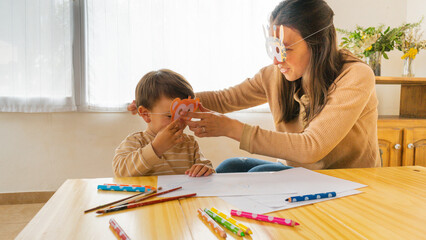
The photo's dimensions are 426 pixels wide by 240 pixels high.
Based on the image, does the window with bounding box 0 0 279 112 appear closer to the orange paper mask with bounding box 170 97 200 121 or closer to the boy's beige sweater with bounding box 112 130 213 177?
the boy's beige sweater with bounding box 112 130 213 177

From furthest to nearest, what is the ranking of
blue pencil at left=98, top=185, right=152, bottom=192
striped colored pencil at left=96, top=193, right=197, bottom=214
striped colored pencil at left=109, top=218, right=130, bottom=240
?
1. blue pencil at left=98, top=185, right=152, bottom=192
2. striped colored pencil at left=96, top=193, right=197, bottom=214
3. striped colored pencil at left=109, top=218, right=130, bottom=240

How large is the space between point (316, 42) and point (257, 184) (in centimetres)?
68

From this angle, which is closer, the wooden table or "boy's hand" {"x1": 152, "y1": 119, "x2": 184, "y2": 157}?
the wooden table

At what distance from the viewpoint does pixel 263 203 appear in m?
0.68

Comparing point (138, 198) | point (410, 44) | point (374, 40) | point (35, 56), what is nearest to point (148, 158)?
point (138, 198)

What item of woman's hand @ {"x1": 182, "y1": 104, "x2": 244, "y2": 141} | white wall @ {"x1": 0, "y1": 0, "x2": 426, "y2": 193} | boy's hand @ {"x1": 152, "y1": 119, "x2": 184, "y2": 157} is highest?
woman's hand @ {"x1": 182, "y1": 104, "x2": 244, "y2": 141}

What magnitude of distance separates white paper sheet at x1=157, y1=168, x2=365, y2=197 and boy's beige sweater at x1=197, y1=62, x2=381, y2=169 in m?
0.09

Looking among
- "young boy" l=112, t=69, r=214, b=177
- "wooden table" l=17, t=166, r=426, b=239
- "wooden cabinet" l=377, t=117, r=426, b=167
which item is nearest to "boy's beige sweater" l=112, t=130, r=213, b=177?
"young boy" l=112, t=69, r=214, b=177

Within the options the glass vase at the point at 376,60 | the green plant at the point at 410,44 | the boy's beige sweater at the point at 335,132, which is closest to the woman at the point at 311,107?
the boy's beige sweater at the point at 335,132

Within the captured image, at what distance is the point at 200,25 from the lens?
8.27ft

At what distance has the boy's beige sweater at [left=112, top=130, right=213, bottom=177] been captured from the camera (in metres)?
1.02

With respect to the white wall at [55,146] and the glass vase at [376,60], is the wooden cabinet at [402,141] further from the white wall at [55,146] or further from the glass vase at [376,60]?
the white wall at [55,146]

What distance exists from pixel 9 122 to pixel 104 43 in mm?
877

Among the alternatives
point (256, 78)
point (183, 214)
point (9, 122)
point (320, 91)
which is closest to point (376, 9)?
point (256, 78)
